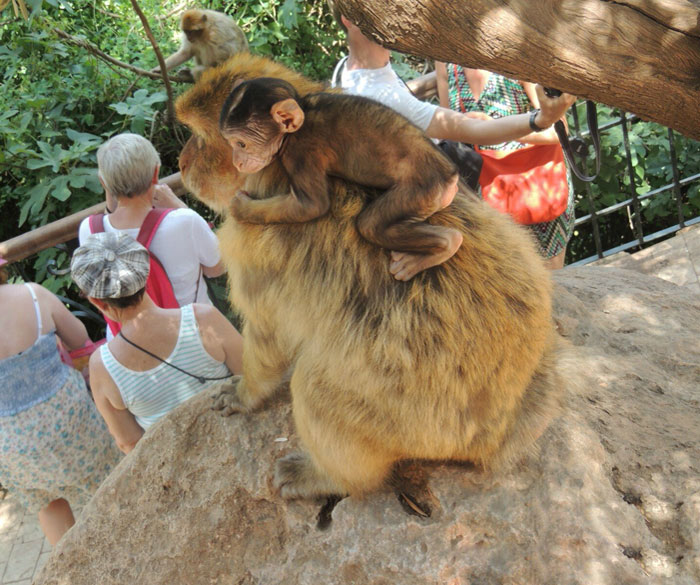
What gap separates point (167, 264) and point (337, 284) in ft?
6.26

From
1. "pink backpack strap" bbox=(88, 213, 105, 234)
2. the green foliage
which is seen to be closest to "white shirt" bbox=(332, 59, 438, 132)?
"pink backpack strap" bbox=(88, 213, 105, 234)

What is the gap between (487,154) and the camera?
443 centimetres

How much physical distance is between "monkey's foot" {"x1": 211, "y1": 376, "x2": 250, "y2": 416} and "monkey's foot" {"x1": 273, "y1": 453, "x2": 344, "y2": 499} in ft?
1.17

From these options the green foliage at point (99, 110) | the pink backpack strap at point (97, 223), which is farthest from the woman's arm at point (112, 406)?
the green foliage at point (99, 110)

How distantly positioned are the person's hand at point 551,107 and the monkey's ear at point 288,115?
138 cm

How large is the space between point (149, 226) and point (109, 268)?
68 cm

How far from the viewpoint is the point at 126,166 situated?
4004 mm

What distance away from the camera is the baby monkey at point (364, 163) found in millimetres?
2359

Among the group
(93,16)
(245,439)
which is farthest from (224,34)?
(245,439)

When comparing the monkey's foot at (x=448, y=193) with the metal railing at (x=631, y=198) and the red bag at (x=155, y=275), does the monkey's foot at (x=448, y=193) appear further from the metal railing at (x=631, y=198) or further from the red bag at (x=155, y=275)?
the metal railing at (x=631, y=198)

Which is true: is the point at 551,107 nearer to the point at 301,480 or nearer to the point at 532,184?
the point at 532,184

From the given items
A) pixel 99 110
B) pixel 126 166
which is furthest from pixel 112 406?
pixel 99 110

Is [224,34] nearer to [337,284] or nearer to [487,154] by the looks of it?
[487,154]

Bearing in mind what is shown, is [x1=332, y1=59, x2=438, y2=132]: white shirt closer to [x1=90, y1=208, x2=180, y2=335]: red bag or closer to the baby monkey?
[x1=90, y1=208, x2=180, y2=335]: red bag
